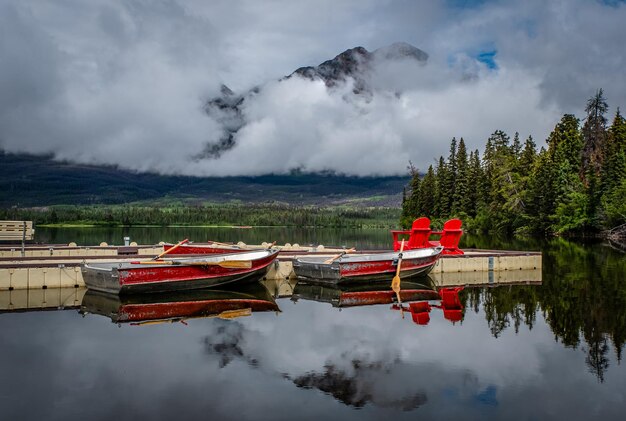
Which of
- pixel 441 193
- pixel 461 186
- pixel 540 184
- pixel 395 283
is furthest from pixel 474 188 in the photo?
pixel 395 283

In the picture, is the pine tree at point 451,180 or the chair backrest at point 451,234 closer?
the chair backrest at point 451,234

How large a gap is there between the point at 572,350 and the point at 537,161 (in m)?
87.7

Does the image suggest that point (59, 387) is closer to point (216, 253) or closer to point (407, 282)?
point (216, 253)

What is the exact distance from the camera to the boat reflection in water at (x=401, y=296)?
23.6 metres

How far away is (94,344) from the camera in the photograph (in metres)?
17.7

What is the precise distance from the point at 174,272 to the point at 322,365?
1289 cm

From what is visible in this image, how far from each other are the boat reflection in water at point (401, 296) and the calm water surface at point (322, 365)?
→ 0.69 meters

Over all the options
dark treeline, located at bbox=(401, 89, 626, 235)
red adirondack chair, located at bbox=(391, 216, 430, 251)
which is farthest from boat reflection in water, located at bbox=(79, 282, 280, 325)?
dark treeline, located at bbox=(401, 89, 626, 235)

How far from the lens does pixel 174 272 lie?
26.6 metres

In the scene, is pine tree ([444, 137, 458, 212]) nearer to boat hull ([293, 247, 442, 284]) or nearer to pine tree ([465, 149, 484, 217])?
pine tree ([465, 149, 484, 217])

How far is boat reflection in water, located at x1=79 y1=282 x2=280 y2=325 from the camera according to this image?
72.0 feet

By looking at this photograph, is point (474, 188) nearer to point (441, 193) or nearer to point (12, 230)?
point (441, 193)

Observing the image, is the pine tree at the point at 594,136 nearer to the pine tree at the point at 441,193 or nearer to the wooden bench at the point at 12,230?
the pine tree at the point at 441,193

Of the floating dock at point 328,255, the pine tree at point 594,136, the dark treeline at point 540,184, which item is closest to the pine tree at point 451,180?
the dark treeline at point 540,184
